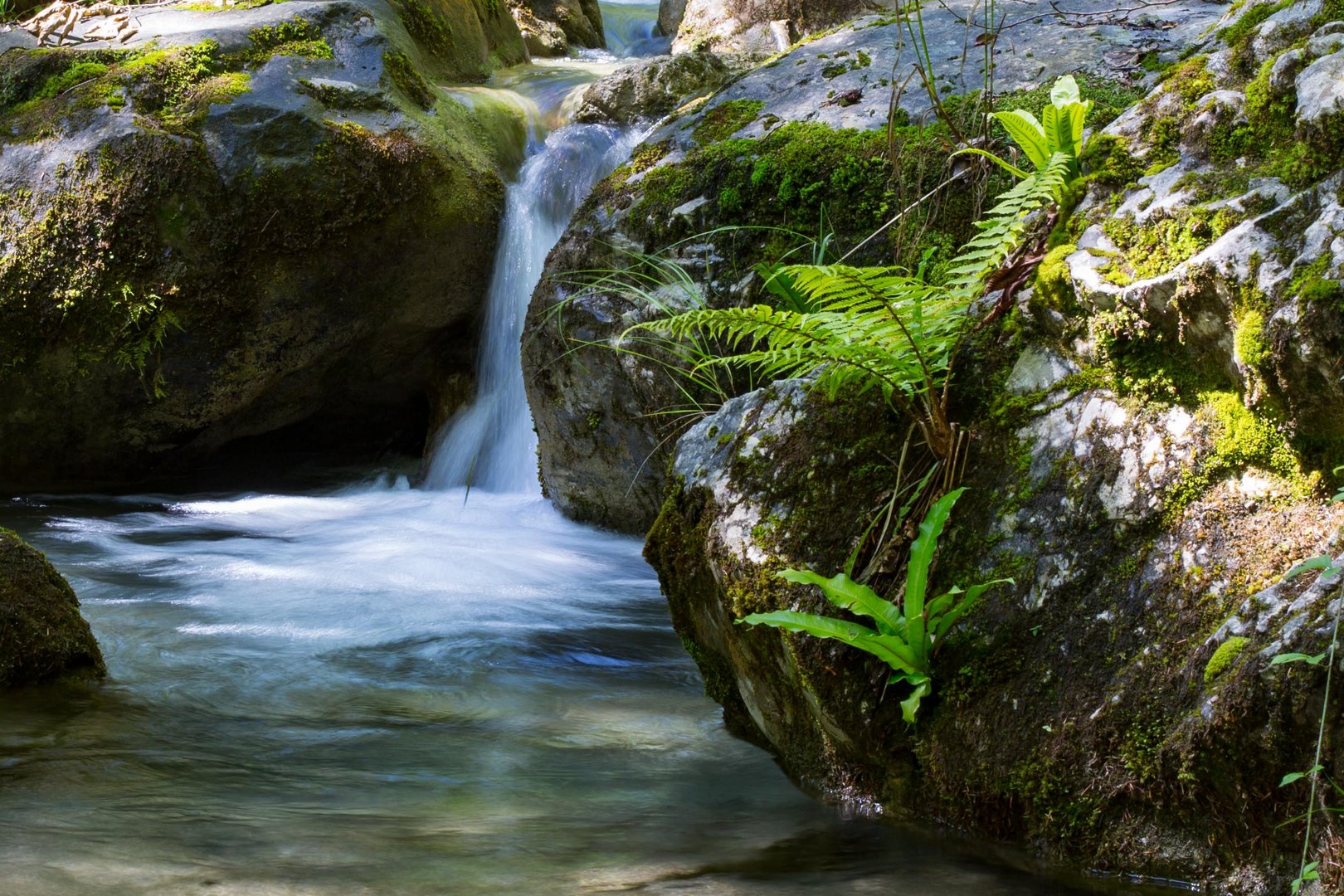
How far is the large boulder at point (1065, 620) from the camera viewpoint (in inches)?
87.0

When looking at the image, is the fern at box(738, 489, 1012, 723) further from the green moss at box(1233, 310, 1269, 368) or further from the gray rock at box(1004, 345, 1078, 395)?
the green moss at box(1233, 310, 1269, 368)

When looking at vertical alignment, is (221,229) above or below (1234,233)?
above

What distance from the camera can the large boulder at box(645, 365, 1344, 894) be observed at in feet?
7.25

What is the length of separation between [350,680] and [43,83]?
7.11m

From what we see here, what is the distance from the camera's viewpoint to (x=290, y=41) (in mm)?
9281

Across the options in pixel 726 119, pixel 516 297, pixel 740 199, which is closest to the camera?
pixel 740 199

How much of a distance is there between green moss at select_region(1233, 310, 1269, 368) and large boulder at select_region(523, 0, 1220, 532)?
279 cm

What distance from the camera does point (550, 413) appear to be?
7113 mm

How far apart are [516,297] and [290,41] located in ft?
9.82

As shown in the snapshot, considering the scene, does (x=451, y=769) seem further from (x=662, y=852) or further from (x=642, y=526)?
(x=642, y=526)

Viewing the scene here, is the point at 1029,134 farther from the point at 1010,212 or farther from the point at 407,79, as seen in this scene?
the point at 407,79

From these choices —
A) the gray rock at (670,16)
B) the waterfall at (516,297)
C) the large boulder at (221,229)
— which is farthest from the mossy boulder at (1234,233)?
the gray rock at (670,16)

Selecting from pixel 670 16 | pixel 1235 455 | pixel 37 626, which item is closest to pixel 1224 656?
pixel 1235 455

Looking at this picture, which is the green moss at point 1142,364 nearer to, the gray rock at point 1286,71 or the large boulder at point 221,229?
the gray rock at point 1286,71
